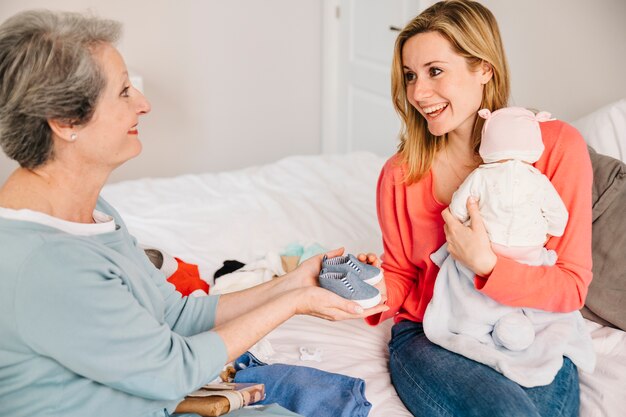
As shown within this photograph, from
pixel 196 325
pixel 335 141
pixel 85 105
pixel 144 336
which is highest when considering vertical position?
pixel 85 105

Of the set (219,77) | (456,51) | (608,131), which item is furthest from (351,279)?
(219,77)

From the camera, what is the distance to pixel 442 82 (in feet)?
5.18

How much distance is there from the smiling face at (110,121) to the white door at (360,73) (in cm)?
215

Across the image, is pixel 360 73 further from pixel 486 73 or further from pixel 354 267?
pixel 354 267

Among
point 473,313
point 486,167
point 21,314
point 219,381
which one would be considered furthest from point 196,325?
point 486,167

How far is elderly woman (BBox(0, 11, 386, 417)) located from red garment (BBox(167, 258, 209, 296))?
0.70m

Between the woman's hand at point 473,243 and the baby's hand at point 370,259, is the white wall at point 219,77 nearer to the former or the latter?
the baby's hand at point 370,259

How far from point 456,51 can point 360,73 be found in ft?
7.65

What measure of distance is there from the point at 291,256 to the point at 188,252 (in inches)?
14.2

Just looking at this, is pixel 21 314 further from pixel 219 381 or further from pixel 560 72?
pixel 560 72

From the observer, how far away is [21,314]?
1.07 metres

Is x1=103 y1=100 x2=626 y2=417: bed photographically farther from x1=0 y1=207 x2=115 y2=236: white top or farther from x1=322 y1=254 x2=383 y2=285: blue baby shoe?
x1=0 y1=207 x2=115 y2=236: white top

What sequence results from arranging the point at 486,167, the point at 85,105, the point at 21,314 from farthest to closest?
the point at 486,167, the point at 85,105, the point at 21,314

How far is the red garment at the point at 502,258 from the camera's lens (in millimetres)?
1451
